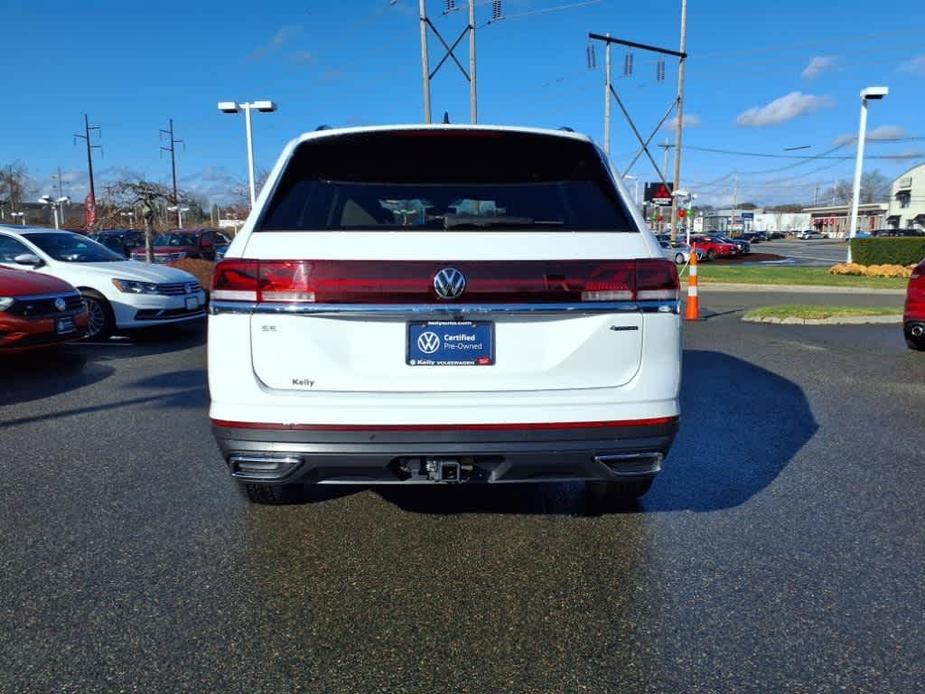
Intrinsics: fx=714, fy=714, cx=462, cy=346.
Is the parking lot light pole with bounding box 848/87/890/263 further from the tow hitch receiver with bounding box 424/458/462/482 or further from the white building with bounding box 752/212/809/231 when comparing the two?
the white building with bounding box 752/212/809/231

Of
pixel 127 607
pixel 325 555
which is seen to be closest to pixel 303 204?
pixel 325 555

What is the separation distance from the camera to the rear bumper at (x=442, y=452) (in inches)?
109

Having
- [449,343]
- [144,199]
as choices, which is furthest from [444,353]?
[144,199]

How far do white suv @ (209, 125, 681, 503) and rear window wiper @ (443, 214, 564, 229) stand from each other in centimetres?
1

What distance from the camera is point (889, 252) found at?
2519cm

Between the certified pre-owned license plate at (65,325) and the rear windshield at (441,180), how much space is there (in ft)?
17.6

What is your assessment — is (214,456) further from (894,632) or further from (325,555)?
(894,632)

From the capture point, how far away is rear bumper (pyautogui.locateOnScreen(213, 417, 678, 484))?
9.11ft

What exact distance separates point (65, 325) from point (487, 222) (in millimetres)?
6400

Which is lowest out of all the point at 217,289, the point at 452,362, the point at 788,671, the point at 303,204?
the point at 788,671

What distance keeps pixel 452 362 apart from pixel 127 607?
1583 millimetres

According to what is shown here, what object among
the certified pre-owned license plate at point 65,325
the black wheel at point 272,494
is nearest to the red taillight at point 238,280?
the black wheel at point 272,494

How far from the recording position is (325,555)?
10.6 feet

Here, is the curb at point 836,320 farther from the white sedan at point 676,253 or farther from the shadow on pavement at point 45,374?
the shadow on pavement at point 45,374
